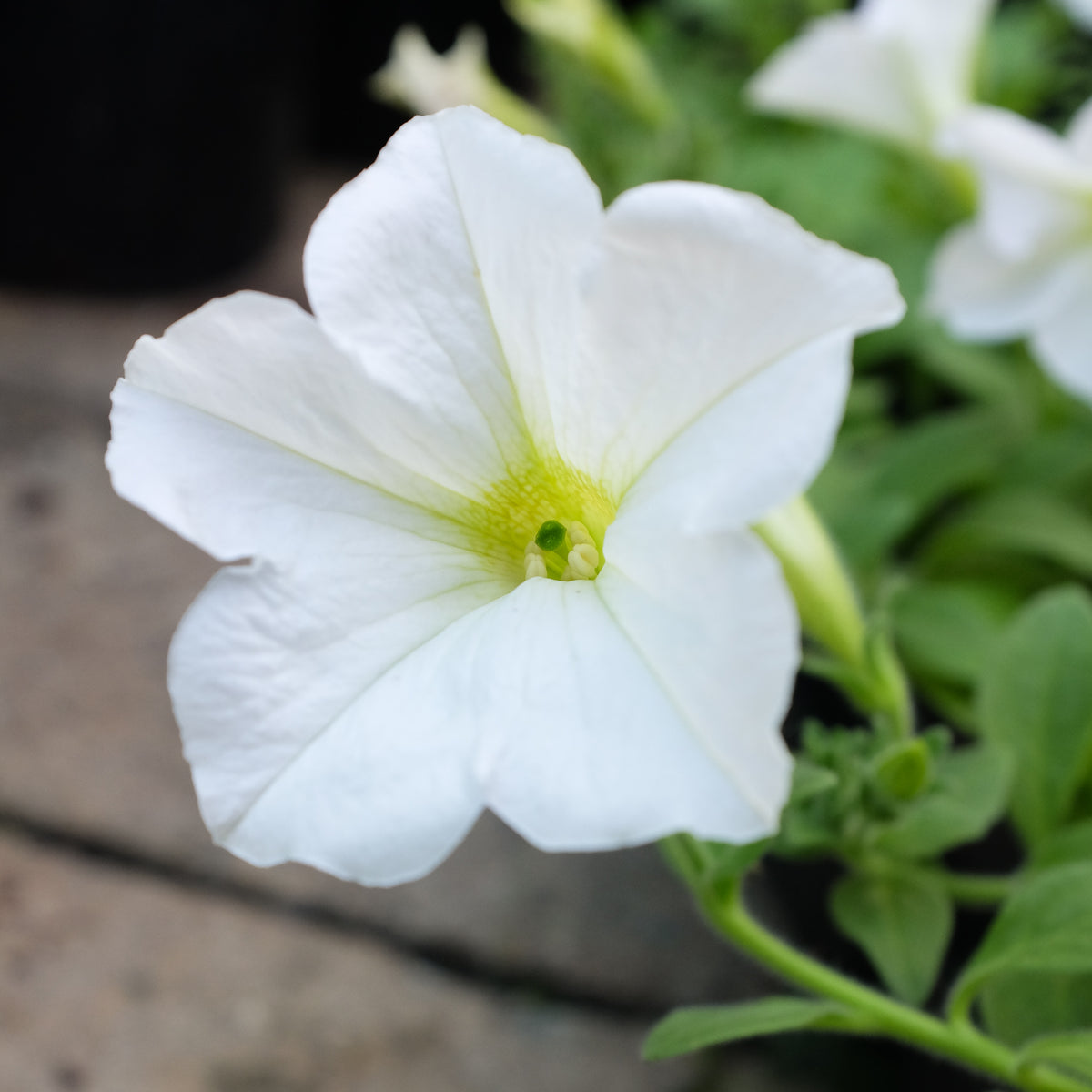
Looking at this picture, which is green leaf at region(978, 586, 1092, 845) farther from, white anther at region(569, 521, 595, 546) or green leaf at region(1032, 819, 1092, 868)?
white anther at region(569, 521, 595, 546)

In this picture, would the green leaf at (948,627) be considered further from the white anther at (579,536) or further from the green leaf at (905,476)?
the white anther at (579,536)

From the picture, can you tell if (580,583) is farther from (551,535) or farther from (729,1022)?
(729,1022)

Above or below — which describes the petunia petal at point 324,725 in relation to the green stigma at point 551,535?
below

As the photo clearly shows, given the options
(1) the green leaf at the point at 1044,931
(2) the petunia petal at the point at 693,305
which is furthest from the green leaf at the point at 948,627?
(2) the petunia petal at the point at 693,305

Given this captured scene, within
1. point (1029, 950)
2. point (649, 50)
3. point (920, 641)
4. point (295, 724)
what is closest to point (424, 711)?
point (295, 724)

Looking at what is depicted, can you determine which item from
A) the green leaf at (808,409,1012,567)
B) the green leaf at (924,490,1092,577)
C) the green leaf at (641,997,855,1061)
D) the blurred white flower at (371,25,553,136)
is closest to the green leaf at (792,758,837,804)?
the green leaf at (641,997,855,1061)

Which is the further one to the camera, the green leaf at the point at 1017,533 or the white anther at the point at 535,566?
the green leaf at the point at 1017,533
